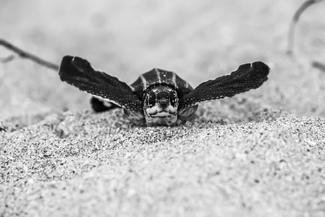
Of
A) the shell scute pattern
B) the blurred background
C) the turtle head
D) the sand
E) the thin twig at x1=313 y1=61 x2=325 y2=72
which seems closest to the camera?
the sand

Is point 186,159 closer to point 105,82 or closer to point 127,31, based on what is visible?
point 105,82

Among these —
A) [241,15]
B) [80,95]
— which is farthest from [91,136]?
[241,15]

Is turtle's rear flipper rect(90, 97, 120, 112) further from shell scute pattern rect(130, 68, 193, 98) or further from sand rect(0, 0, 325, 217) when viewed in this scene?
shell scute pattern rect(130, 68, 193, 98)

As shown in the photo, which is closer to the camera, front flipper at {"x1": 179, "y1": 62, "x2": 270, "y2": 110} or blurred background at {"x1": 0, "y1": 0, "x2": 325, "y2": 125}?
front flipper at {"x1": 179, "y1": 62, "x2": 270, "y2": 110}

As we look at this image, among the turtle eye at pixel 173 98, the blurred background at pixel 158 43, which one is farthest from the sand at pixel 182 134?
the turtle eye at pixel 173 98

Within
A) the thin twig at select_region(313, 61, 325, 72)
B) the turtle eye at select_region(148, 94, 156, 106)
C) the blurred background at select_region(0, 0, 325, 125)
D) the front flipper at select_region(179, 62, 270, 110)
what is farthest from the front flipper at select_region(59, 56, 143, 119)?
the thin twig at select_region(313, 61, 325, 72)

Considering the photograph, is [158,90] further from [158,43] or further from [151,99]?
[158,43]

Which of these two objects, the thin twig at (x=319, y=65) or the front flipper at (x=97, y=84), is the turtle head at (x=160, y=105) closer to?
the front flipper at (x=97, y=84)
